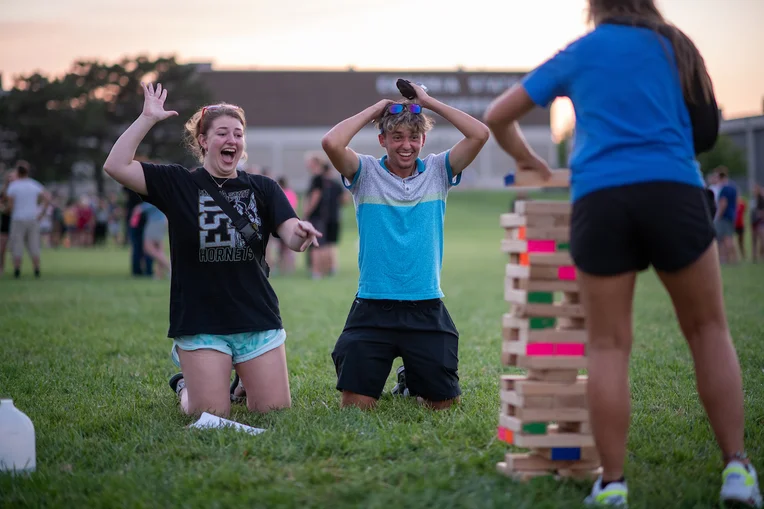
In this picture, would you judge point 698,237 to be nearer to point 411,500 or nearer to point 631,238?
point 631,238

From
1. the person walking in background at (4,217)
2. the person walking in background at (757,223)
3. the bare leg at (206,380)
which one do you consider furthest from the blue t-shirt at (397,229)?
the person walking in background at (757,223)

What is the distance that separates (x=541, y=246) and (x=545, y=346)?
1.41 feet

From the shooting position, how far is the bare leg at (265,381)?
5129 mm

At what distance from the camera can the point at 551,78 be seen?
332 centimetres

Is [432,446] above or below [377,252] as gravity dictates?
below

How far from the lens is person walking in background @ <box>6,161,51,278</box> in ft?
55.1

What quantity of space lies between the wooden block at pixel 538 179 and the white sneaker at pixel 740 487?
1.34 meters

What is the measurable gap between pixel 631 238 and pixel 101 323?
7894 millimetres

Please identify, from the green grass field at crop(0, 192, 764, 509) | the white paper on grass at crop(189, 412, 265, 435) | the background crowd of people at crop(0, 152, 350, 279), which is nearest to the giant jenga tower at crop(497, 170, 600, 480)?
the green grass field at crop(0, 192, 764, 509)

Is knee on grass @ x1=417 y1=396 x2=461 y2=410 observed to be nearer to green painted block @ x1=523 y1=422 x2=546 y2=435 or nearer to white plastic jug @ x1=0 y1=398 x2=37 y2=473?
green painted block @ x1=523 y1=422 x2=546 y2=435

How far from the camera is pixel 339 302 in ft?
40.7

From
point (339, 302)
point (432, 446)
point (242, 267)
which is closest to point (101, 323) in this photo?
point (339, 302)

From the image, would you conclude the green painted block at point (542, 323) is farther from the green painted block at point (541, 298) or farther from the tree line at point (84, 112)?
the tree line at point (84, 112)

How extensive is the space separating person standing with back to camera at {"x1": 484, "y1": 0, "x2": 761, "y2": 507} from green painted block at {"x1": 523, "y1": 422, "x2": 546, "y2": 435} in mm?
334
